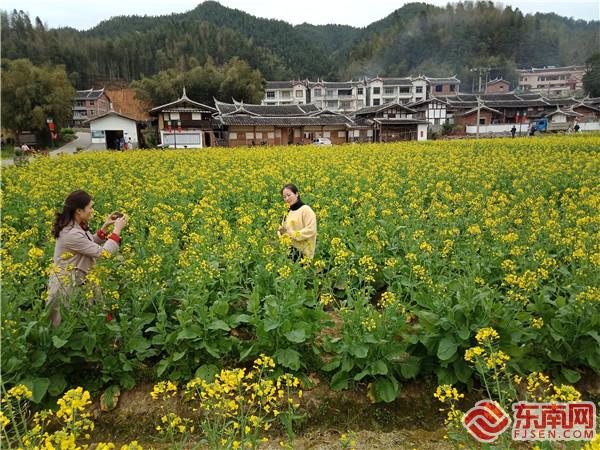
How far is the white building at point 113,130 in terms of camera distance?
5091 cm

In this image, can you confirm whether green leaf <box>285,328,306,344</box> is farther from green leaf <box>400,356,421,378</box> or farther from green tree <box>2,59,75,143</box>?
green tree <box>2,59,75,143</box>

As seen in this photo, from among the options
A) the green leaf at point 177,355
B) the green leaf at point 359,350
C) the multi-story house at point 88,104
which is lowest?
the green leaf at point 177,355

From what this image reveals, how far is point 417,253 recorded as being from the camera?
6188 mm

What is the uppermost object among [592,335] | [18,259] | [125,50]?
[125,50]

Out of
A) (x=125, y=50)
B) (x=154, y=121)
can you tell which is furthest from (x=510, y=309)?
(x=125, y=50)

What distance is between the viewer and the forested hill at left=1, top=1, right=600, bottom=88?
95.2 meters

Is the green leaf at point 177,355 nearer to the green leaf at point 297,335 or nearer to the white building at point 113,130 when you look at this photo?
the green leaf at point 297,335

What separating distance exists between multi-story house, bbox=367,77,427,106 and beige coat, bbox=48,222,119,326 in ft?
316

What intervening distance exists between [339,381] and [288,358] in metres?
0.64

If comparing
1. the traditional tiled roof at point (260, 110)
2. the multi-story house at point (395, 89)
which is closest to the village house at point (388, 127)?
the traditional tiled roof at point (260, 110)

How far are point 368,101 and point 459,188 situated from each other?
8854 centimetres

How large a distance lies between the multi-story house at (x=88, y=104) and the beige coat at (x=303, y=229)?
8642 centimetres

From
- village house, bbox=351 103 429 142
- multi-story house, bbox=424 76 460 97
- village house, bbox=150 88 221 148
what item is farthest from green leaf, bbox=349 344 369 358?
multi-story house, bbox=424 76 460 97

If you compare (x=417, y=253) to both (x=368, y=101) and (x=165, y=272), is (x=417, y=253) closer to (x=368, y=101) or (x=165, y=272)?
(x=165, y=272)
